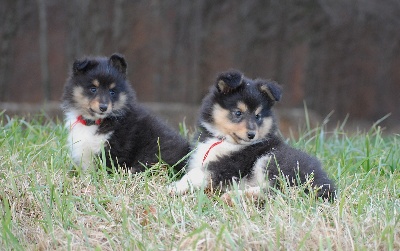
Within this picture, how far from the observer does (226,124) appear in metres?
5.71

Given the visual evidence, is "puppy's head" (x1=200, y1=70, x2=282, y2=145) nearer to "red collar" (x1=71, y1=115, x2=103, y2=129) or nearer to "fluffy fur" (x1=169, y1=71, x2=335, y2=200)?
"fluffy fur" (x1=169, y1=71, x2=335, y2=200)

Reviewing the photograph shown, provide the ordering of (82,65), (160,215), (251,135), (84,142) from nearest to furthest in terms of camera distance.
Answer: (160,215) < (251,135) < (84,142) < (82,65)

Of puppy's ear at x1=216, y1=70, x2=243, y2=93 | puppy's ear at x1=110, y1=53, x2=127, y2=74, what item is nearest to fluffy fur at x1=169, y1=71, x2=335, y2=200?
puppy's ear at x1=216, y1=70, x2=243, y2=93

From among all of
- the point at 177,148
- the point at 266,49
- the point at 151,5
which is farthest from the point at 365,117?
the point at 177,148

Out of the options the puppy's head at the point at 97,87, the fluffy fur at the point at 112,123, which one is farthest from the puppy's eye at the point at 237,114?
the puppy's head at the point at 97,87

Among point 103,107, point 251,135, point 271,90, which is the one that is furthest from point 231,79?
point 103,107

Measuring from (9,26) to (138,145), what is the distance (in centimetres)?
950

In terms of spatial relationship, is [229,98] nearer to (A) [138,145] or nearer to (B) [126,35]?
(A) [138,145]

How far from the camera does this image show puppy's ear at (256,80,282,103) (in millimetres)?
5688

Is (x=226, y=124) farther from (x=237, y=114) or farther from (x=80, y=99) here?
(x=80, y=99)

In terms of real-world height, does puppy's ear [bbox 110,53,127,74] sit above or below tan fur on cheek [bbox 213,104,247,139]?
above

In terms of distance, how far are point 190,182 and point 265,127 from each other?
2.68 feet

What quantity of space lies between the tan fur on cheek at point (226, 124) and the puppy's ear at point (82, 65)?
1.31m

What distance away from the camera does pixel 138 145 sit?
6.12 m
